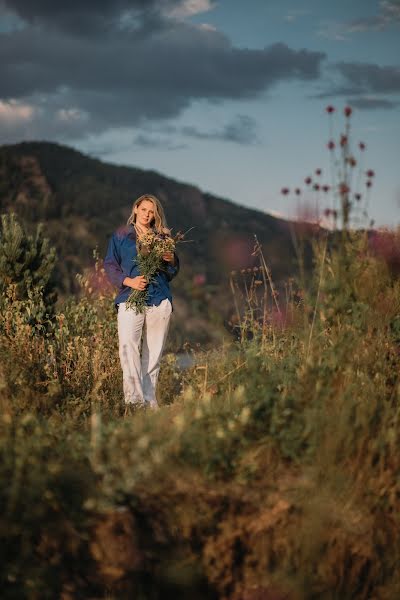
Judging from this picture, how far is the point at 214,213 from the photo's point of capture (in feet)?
338

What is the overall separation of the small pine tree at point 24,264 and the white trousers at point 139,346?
1934mm

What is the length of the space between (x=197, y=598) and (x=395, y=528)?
1.04 metres

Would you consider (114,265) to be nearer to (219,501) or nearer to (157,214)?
(157,214)

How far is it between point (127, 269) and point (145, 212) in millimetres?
557

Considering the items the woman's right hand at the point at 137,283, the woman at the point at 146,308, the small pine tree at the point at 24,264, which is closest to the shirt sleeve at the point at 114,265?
the woman at the point at 146,308

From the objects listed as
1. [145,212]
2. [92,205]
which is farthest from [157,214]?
[92,205]

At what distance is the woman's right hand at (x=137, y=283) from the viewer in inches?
247

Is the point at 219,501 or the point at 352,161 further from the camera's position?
the point at 352,161

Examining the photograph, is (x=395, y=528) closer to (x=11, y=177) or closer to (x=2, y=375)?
(x=2, y=375)

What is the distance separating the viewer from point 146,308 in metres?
6.49

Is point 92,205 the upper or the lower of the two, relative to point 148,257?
upper

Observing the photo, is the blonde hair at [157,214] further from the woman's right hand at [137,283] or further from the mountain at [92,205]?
the mountain at [92,205]

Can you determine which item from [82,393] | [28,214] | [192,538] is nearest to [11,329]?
[82,393]

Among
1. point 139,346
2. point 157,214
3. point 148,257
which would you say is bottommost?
point 139,346
